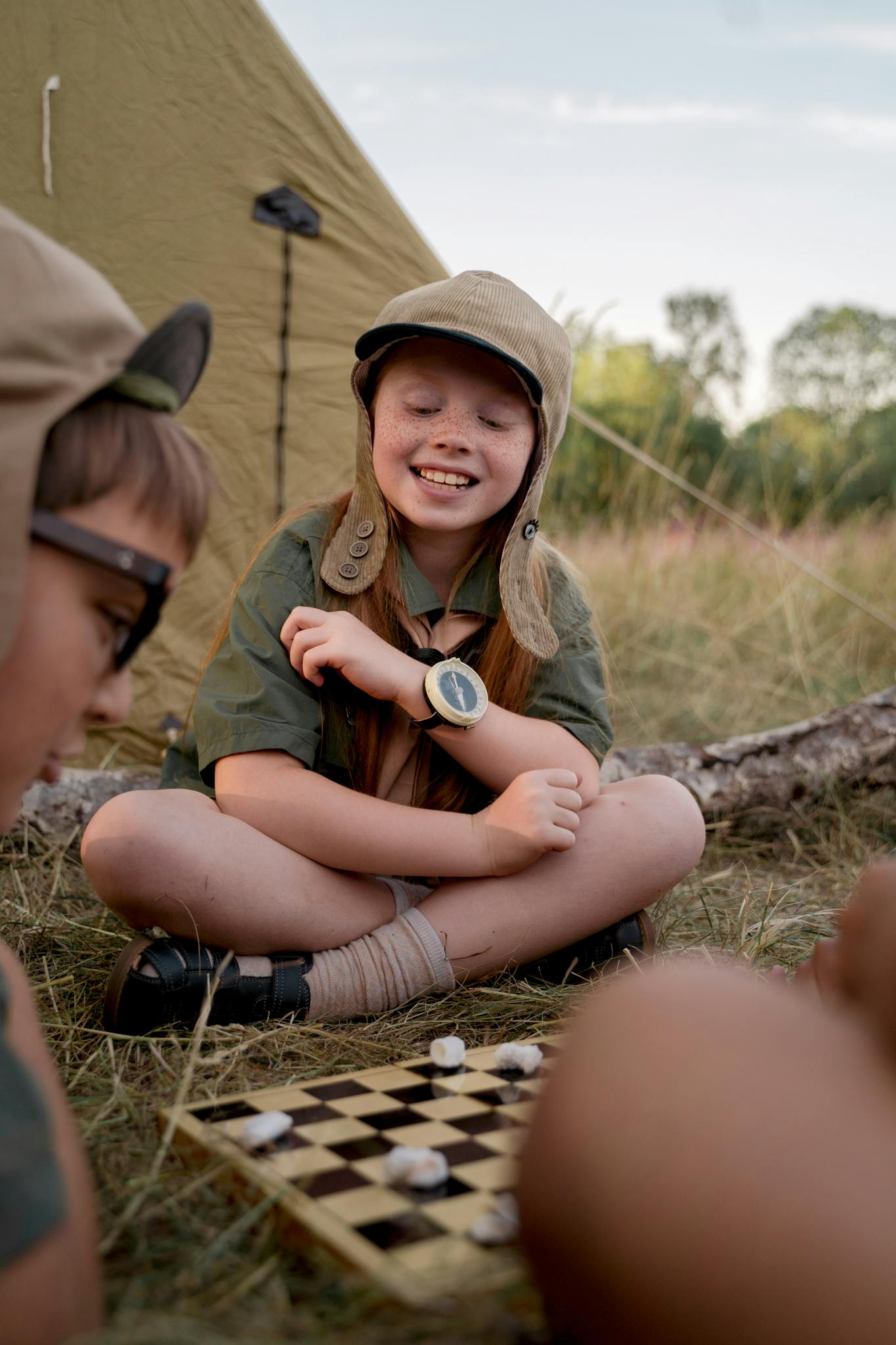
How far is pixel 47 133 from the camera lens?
2.71 meters

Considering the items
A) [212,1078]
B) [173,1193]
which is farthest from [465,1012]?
[173,1193]

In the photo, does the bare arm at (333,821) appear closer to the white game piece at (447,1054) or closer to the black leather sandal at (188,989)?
the black leather sandal at (188,989)

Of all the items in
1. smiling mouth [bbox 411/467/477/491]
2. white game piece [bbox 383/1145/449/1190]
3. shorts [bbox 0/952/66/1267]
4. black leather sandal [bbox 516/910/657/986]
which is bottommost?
black leather sandal [bbox 516/910/657/986]

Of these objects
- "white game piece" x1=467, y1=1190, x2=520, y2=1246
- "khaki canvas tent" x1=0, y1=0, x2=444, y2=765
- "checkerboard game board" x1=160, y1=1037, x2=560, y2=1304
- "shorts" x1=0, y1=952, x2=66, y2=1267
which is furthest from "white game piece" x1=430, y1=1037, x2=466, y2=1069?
"khaki canvas tent" x1=0, y1=0, x2=444, y2=765

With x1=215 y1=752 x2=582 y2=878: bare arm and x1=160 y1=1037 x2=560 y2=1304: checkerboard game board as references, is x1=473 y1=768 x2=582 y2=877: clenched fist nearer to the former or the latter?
x1=215 y1=752 x2=582 y2=878: bare arm

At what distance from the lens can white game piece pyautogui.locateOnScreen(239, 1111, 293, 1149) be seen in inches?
43.1

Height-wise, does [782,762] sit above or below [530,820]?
below

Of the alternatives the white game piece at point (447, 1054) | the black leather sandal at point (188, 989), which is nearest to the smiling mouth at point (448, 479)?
the black leather sandal at point (188, 989)

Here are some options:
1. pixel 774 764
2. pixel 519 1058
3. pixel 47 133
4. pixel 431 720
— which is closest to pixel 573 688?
pixel 431 720

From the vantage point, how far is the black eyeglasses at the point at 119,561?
0.88 meters

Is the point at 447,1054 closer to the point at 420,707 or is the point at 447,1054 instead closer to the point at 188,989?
the point at 188,989

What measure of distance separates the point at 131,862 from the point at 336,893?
0.30 m

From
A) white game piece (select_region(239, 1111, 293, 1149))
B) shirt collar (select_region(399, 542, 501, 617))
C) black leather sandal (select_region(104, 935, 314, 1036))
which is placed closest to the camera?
white game piece (select_region(239, 1111, 293, 1149))

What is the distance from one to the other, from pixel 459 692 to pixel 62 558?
900mm
